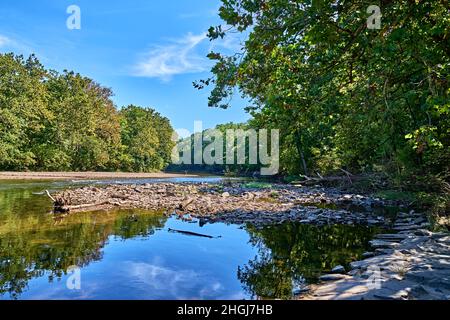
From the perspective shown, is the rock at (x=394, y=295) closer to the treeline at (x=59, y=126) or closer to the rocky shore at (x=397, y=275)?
the rocky shore at (x=397, y=275)

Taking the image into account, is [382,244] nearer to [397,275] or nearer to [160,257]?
[397,275]

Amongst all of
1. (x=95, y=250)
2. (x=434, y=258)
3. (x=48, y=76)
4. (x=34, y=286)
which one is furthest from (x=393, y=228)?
(x=48, y=76)

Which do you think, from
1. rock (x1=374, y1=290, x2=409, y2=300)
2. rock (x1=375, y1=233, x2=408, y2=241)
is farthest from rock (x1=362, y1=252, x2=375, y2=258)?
rock (x1=374, y1=290, x2=409, y2=300)

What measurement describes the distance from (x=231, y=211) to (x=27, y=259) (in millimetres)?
8072

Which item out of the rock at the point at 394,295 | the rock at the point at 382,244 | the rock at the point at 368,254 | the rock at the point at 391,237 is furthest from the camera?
the rock at the point at 391,237

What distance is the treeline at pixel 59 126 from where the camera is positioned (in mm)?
38500

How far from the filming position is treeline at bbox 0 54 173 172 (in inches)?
1516

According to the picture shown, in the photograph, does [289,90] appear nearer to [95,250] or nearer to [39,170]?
[95,250]

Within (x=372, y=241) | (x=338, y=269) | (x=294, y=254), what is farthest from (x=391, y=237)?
(x=338, y=269)

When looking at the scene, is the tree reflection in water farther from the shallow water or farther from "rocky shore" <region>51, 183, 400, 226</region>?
"rocky shore" <region>51, 183, 400, 226</region>

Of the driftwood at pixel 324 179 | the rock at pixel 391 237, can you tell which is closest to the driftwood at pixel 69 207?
the rock at pixel 391 237

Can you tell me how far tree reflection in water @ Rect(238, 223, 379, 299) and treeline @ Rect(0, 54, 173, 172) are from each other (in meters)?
37.9

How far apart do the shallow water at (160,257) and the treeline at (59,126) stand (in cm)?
3295

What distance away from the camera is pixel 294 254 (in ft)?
25.5
